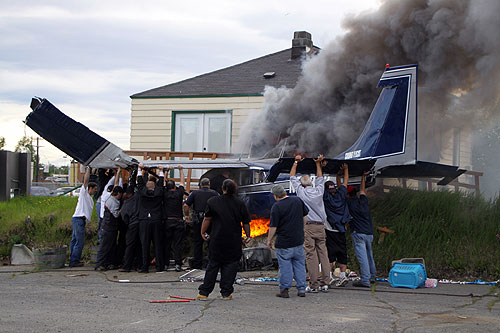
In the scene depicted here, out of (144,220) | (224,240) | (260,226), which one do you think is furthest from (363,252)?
(144,220)

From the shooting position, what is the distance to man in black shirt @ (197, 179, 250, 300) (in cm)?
832

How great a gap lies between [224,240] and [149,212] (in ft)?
11.6

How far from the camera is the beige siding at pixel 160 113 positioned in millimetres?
18422

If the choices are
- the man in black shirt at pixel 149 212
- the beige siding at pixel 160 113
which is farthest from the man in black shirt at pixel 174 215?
the beige siding at pixel 160 113

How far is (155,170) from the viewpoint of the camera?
12.5 meters

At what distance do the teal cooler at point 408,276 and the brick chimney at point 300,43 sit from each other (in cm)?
1232

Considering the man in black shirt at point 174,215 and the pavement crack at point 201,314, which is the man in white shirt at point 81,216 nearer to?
the man in black shirt at point 174,215

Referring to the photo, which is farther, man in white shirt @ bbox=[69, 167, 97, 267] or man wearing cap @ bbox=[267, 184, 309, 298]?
man in white shirt @ bbox=[69, 167, 97, 267]

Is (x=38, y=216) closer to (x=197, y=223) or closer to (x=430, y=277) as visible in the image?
(x=197, y=223)

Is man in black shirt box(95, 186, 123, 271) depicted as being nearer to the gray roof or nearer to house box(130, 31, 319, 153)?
house box(130, 31, 319, 153)

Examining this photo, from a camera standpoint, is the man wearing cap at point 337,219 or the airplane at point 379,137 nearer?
the man wearing cap at point 337,219

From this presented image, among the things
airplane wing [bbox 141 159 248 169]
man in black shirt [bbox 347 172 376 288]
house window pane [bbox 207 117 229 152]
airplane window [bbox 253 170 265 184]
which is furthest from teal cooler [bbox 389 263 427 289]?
house window pane [bbox 207 117 229 152]

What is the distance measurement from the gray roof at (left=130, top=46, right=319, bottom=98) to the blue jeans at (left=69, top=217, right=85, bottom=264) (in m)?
7.30

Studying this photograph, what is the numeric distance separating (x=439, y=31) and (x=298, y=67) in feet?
22.9
